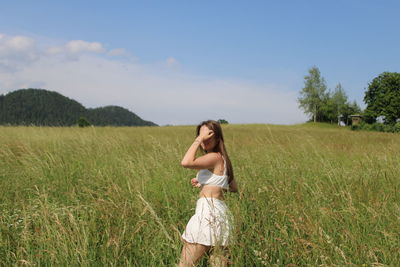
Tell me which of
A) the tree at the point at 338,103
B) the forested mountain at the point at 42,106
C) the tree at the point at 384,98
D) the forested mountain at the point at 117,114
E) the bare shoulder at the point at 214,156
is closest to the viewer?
the bare shoulder at the point at 214,156

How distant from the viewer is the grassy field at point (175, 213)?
234cm

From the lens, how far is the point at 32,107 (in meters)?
138

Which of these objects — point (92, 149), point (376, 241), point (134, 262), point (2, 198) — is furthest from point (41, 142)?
point (376, 241)

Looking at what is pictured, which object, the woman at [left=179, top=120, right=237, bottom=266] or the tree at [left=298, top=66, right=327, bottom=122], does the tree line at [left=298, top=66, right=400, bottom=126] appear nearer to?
the tree at [left=298, top=66, right=327, bottom=122]

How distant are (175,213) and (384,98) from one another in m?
46.8

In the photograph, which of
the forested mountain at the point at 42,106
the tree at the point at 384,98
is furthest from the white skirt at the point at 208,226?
the forested mountain at the point at 42,106

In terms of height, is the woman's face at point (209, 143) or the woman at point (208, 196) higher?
the woman's face at point (209, 143)

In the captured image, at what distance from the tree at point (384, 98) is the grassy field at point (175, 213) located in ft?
135

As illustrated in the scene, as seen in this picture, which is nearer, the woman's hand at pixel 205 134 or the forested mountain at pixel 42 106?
the woman's hand at pixel 205 134

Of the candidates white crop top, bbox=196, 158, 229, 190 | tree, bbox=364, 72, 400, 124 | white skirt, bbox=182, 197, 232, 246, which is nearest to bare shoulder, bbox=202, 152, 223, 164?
white crop top, bbox=196, 158, 229, 190

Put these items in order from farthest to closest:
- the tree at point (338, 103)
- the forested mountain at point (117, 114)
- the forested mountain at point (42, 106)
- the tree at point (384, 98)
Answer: the forested mountain at point (117, 114)
the forested mountain at point (42, 106)
the tree at point (338, 103)
the tree at point (384, 98)

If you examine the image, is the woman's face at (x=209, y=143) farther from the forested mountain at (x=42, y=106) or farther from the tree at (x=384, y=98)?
the forested mountain at (x=42, y=106)

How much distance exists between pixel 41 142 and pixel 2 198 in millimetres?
4346

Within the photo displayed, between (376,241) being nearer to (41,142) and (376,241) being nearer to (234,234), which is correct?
(234,234)
